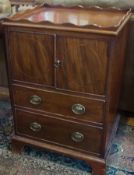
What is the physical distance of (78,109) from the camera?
1265 millimetres

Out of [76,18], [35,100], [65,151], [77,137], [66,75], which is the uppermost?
[76,18]

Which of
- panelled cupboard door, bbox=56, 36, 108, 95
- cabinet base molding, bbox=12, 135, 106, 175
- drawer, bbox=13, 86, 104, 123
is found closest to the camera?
panelled cupboard door, bbox=56, 36, 108, 95

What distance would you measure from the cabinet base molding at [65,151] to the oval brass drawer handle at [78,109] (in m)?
0.25

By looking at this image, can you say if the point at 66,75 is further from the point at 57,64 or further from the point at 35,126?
the point at 35,126

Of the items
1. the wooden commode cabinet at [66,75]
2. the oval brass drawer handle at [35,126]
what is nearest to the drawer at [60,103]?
the wooden commode cabinet at [66,75]

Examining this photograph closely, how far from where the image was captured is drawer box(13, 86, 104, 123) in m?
1.23

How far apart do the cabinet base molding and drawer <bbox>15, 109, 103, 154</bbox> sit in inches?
1.0

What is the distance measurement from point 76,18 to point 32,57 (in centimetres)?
30

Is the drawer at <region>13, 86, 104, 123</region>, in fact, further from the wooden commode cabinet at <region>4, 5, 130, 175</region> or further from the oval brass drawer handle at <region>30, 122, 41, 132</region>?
the oval brass drawer handle at <region>30, 122, 41, 132</region>

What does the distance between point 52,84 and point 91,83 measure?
21 cm

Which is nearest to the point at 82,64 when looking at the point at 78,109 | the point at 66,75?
the point at 66,75

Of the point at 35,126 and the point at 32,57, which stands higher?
the point at 32,57

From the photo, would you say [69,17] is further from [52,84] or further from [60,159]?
[60,159]

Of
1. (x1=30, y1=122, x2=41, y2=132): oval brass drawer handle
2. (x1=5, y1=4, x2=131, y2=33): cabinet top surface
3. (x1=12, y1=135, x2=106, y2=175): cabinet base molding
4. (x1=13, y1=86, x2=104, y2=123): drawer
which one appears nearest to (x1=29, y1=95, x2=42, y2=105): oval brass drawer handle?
(x1=13, y1=86, x2=104, y2=123): drawer
